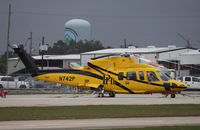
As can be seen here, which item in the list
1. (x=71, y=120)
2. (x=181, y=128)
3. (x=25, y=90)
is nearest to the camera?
(x=181, y=128)

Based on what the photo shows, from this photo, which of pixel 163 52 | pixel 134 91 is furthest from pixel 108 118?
pixel 163 52

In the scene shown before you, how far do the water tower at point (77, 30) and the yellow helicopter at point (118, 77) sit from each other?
124 m

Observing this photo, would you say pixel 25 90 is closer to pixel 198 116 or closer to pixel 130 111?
pixel 130 111

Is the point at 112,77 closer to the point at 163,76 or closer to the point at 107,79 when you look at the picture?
the point at 107,79

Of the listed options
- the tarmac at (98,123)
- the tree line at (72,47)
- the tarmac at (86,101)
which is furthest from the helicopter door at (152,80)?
the tree line at (72,47)

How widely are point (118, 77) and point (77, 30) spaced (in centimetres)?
12866

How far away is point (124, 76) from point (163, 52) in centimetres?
3385

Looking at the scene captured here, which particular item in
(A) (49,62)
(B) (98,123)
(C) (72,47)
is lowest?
(B) (98,123)

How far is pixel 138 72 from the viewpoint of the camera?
1307 inches

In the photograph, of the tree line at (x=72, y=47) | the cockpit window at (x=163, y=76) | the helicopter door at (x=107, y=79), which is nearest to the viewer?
the cockpit window at (x=163, y=76)

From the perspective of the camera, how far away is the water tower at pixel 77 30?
15923 centimetres

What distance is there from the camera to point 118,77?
111ft

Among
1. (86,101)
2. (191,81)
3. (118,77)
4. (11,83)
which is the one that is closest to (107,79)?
(118,77)

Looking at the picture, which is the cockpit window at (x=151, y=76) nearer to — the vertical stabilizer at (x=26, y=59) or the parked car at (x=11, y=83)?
the vertical stabilizer at (x=26, y=59)
